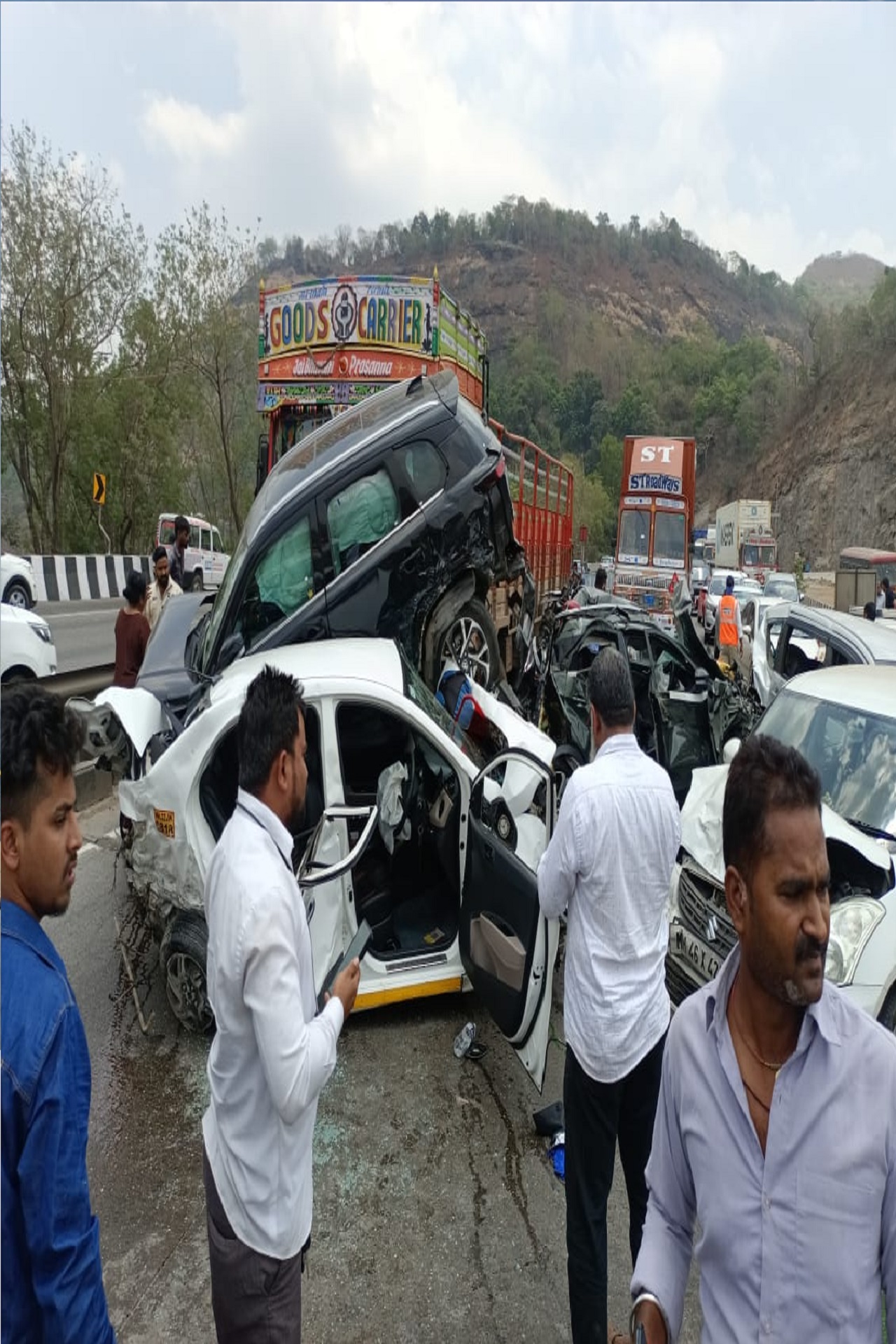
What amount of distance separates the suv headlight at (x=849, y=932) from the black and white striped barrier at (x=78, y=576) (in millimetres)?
17447

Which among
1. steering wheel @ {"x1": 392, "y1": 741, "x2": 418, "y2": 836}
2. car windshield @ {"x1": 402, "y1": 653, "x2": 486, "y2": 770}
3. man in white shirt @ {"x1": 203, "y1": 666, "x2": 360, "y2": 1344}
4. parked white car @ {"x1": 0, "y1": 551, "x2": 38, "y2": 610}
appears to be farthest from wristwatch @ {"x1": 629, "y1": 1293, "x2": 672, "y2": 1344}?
parked white car @ {"x1": 0, "y1": 551, "x2": 38, "y2": 610}

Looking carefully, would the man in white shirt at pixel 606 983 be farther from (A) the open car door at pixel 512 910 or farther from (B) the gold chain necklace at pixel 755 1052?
(B) the gold chain necklace at pixel 755 1052

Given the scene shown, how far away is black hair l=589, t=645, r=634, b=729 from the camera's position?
2.56 metres

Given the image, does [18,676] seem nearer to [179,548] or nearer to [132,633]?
[179,548]

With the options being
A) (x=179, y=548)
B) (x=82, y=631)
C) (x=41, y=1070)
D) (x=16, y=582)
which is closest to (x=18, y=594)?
(x=16, y=582)

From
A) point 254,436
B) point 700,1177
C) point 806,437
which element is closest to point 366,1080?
point 700,1177

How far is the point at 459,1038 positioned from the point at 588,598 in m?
9.98

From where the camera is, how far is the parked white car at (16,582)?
1366 centimetres


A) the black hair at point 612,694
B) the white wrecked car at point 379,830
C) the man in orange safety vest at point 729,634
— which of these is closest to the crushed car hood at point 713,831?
the white wrecked car at point 379,830

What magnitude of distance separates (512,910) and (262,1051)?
162cm

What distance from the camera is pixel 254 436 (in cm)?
3481

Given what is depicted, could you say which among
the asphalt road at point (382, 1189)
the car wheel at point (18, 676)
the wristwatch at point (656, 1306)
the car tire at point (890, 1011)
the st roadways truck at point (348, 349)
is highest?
the st roadways truck at point (348, 349)

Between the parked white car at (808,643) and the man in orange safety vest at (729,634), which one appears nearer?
the parked white car at (808,643)

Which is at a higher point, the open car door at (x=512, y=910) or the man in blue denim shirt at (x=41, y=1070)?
the man in blue denim shirt at (x=41, y=1070)
